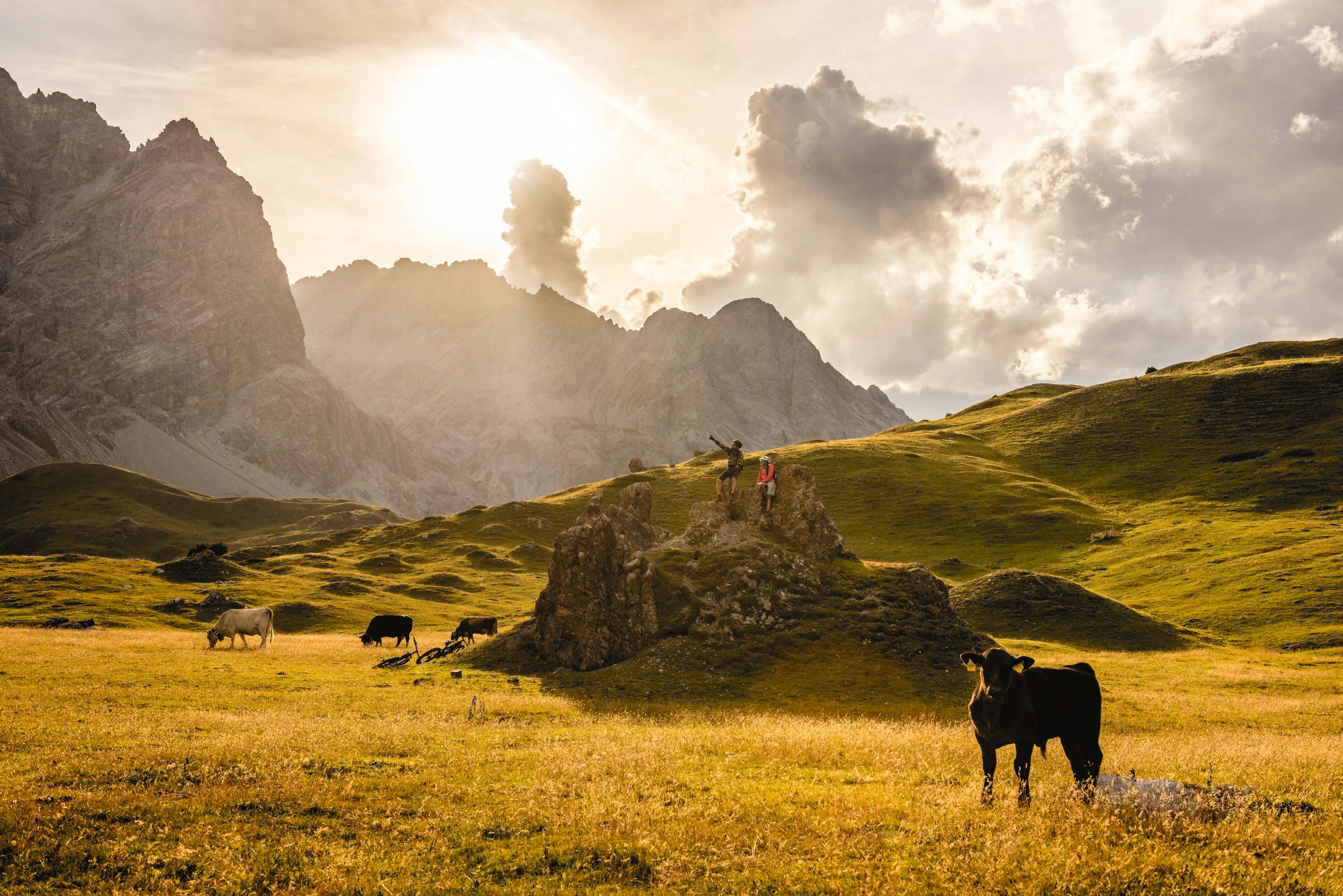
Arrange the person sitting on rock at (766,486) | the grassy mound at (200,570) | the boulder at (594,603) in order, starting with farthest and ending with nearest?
the grassy mound at (200,570) → the person sitting on rock at (766,486) → the boulder at (594,603)

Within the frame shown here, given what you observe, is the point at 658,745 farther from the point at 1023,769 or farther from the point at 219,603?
the point at 219,603

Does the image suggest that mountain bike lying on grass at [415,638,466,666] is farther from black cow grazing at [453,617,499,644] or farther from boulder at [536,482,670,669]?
boulder at [536,482,670,669]

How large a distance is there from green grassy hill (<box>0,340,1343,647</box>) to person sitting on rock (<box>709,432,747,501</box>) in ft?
102

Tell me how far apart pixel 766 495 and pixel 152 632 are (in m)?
46.7

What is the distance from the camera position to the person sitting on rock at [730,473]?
146 ft

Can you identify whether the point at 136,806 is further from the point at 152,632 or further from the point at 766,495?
the point at 152,632

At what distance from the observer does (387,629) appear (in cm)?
5162

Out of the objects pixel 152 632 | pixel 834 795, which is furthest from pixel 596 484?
pixel 834 795

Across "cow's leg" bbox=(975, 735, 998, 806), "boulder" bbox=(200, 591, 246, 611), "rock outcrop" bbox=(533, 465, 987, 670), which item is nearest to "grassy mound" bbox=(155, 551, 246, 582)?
"boulder" bbox=(200, 591, 246, 611)

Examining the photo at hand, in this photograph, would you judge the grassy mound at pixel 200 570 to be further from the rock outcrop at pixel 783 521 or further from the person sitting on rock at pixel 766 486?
the person sitting on rock at pixel 766 486

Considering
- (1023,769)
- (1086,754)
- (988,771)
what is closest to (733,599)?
(988,771)

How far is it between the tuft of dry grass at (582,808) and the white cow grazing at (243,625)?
67.7 feet

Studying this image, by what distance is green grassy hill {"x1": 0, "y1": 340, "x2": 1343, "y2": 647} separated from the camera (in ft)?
217

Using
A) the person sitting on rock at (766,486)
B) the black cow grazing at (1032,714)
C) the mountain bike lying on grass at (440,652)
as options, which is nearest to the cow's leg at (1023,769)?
the black cow grazing at (1032,714)
